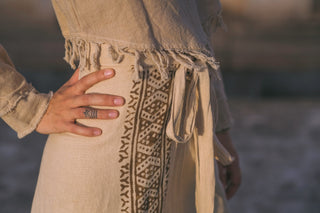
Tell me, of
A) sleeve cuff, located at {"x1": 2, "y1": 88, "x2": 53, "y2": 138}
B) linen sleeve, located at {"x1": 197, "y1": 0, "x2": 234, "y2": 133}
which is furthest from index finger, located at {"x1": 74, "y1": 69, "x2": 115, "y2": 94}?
linen sleeve, located at {"x1": 197, "y1": 0, "x2": 234, "y2": 133}

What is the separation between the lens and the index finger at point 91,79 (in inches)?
36.2

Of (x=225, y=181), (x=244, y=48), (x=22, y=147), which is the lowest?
(x=22, y=147)

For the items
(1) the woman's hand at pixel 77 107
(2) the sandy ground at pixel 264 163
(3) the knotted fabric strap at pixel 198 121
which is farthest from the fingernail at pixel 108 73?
(2) the sandy ground at pixel 264 163

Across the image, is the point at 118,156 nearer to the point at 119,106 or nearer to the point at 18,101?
the point at 119,106

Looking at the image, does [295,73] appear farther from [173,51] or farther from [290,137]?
[173,51]

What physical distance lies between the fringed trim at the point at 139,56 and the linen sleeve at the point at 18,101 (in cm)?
15

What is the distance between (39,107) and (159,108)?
34 centimetres

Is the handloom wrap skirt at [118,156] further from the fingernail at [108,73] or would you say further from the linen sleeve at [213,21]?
the linen sleeve at [213,21]

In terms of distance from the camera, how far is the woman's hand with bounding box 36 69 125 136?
91 cm

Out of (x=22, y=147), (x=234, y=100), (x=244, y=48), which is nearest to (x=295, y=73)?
(x=234, y=100)

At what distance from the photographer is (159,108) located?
3.10 feet

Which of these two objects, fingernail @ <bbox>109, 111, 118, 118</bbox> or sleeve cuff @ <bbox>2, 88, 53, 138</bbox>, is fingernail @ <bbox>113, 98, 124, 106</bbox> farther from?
sleeve cuff @ <bbox>2, 88, 53, 138</bbox>

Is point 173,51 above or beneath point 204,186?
above

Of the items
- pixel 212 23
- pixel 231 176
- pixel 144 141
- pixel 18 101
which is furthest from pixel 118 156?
pixel 231 176
